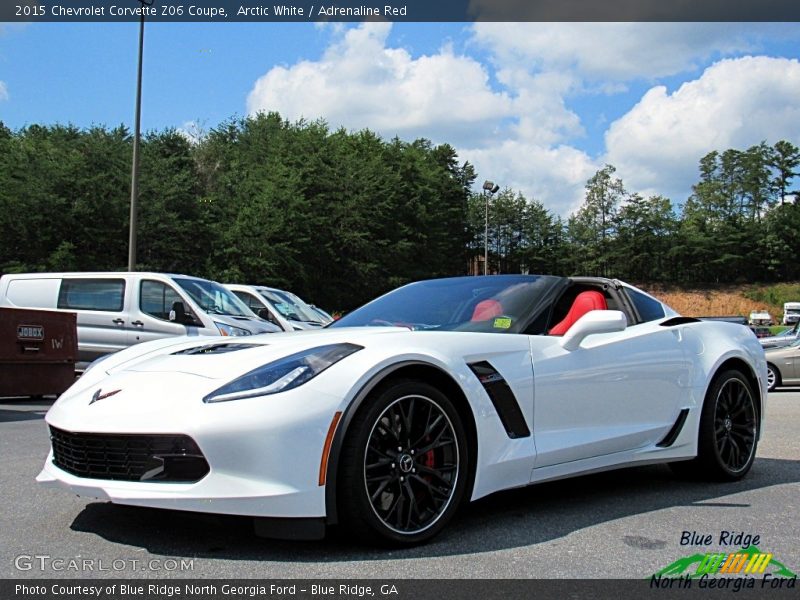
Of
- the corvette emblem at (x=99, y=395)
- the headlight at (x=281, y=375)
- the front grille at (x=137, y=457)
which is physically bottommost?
the front grille at (x=137, y=457)

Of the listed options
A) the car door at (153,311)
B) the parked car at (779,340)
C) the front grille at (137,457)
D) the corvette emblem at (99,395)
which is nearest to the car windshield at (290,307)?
the car door at (153,311)

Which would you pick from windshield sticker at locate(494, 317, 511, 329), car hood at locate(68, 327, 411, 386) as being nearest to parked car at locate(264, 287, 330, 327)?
car hood at locate(68, 327, 411, 386)

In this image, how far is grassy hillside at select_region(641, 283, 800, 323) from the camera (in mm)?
92000

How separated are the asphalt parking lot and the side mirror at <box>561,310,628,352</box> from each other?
903 mm

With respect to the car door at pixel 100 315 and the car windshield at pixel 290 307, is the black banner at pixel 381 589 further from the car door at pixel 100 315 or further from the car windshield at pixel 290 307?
the car windshield at pixel 290 307

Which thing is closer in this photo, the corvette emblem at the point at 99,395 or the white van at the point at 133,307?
the corvette emblem at the point at 99,395

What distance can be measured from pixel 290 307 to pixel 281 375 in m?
15.7

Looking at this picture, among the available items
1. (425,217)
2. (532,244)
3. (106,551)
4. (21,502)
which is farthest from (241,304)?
(532,244)

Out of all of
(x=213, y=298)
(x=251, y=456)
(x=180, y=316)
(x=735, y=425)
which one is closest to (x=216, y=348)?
(x=251, y=456)

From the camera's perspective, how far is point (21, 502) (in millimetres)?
4316

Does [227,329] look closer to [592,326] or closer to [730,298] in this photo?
[592,326]

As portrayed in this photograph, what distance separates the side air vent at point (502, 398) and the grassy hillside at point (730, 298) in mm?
91234

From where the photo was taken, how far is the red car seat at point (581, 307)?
4.59 meters

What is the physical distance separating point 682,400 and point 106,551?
11.2 feet
